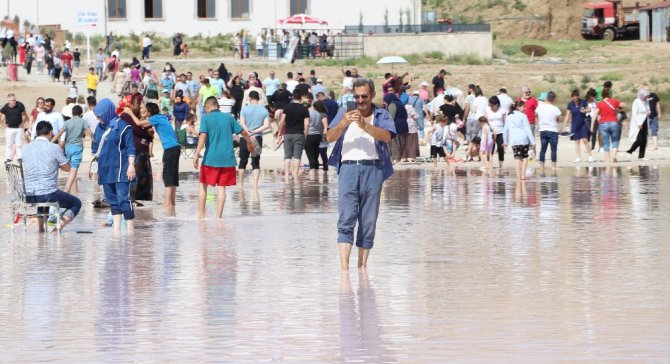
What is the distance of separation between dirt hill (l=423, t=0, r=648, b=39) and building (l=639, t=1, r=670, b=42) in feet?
22.4

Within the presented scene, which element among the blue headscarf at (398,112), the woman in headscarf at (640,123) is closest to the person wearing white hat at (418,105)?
the blue headscarf at (398,112)

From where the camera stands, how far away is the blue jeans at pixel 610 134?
91.4ft

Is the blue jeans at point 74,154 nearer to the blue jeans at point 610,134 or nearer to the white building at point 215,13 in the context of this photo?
the blue jeans at point 610,134

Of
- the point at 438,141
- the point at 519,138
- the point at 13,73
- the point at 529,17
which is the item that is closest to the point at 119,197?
the point at 519,138

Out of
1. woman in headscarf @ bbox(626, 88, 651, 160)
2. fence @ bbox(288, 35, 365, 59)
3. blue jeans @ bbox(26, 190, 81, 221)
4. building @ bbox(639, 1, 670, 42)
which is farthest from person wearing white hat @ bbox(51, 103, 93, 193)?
building @ bbox(639, 1, 670, 42)

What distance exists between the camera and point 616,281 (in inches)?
486

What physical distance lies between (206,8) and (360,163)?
59.7 metres

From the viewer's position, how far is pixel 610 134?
92.0 feet

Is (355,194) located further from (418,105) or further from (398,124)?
(418,105)

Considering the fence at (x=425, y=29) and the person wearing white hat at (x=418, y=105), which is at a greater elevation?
the fence at (x=425, y=29)

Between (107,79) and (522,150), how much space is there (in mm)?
28233

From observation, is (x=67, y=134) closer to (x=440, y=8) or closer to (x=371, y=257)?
(x=371, y=257)

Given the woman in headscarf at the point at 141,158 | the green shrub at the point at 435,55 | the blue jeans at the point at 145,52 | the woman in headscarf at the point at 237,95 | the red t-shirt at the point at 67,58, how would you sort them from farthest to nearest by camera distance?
the green shrub at the point at 435,55, the blue jeans at the point at 145,52, the red t-shirt at the point at 67,58, the woman in headscarf at the point at 237,95, the woman in headscarf at the point at 141,158

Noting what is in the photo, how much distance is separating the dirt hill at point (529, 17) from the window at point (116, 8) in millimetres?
24426
